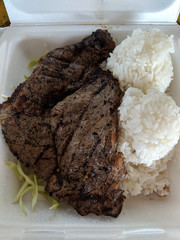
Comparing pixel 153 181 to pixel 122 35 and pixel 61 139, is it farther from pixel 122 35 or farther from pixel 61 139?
pixel 122 35

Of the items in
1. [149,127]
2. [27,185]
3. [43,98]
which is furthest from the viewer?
[43,98]

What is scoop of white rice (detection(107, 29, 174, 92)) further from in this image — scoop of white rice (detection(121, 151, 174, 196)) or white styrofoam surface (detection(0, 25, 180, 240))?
scoop of white rice (detection(121, 151, 174, 196))

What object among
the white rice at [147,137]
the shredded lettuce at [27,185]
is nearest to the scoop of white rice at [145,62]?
the white rice at [147,137]

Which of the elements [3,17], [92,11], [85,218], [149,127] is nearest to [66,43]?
[92,11]

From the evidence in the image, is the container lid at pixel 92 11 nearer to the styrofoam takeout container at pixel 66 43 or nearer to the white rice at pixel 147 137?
the styrofoam takeout container at pixel 66 43

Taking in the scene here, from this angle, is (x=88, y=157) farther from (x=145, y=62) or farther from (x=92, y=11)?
(x=92, y=11)

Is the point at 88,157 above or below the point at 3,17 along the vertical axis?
below

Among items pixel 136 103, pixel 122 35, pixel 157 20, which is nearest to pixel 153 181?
pixel 136 103

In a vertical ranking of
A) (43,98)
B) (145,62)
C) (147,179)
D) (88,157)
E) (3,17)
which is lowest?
(147,179)
